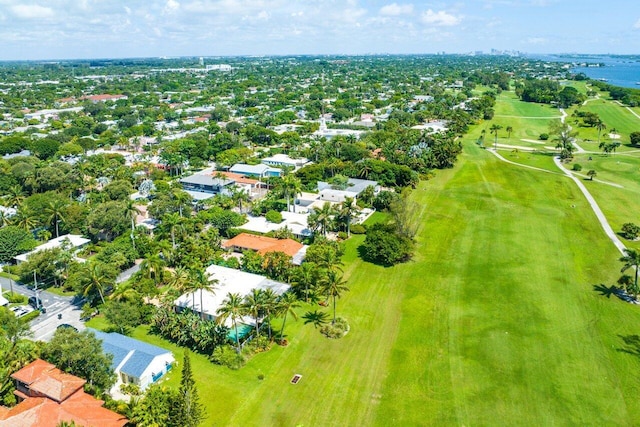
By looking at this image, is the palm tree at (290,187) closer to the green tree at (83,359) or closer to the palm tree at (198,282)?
the palm tree at (198,282)

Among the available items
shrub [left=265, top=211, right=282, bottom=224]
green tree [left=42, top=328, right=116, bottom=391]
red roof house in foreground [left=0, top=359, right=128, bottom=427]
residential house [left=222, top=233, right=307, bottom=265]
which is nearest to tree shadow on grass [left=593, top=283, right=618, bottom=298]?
residential house [left=222, top=233, right=307, bottom=265]

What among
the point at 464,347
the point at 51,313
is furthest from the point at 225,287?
the point at 464,347

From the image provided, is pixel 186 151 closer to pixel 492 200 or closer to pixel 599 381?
pixel 492 200

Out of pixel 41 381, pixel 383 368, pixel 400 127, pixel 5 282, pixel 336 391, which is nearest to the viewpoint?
pixel 41 381

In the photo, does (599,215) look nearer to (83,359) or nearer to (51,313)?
(83,359)

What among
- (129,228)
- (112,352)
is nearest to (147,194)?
(129,228)

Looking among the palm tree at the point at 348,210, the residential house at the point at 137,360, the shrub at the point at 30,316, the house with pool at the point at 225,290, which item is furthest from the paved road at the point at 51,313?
the palm tree at the point at 348,210
